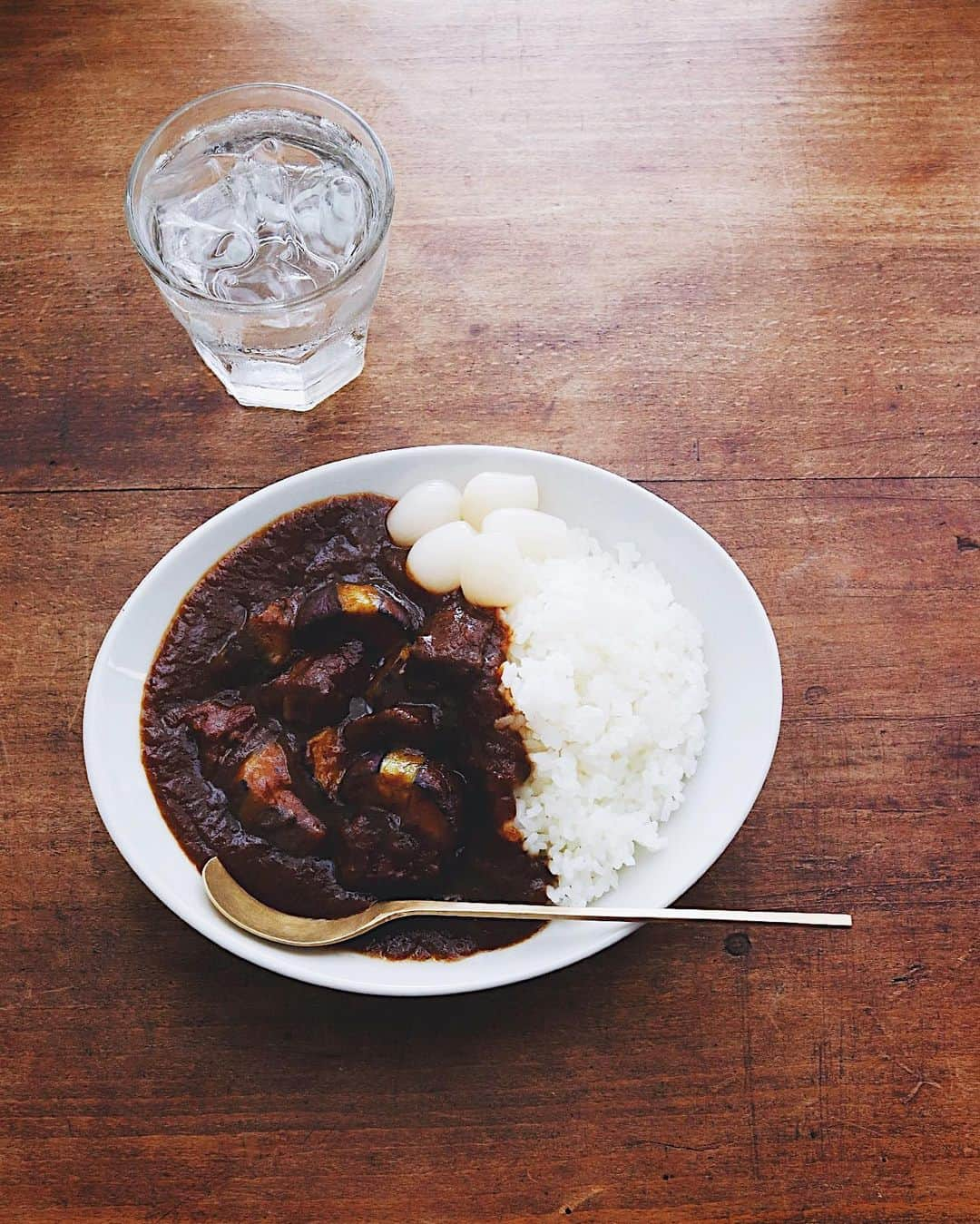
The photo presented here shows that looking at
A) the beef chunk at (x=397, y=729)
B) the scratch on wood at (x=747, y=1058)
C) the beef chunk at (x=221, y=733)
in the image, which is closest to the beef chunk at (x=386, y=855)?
the beef chunk at (x=397, y=729)

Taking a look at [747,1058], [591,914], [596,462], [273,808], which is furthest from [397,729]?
[747,1058]

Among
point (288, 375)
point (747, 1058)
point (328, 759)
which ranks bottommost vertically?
point (747, 1058)

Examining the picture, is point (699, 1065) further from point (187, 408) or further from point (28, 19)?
point (28, 19)

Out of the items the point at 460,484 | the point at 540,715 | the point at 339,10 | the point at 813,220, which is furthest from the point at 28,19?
the point at 540,715

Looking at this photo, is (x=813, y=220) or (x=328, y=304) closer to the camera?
(x=328, y=304)

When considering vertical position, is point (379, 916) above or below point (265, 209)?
below

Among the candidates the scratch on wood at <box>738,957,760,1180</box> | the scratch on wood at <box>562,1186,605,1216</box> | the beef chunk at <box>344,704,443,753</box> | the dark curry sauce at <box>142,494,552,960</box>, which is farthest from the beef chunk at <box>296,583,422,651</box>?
the scratch on wood at <box>562,1186,605,1216</box>

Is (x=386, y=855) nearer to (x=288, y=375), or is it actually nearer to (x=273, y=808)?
(x=273, y=808)
